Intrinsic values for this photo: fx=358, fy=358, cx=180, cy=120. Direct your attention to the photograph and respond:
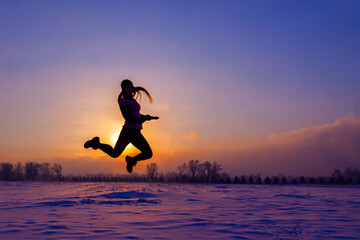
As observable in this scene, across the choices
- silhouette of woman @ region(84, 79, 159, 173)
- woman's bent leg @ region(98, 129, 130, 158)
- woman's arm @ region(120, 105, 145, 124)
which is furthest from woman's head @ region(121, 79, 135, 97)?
woman's bent leg @ region(98, 129, 130, 158)

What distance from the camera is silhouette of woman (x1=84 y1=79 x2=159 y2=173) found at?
5137mm

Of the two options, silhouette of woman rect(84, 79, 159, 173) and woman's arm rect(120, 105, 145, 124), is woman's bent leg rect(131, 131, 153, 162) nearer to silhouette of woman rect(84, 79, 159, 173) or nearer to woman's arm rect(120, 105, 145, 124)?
silhouette of woman rect(84, 79, 159, 173)

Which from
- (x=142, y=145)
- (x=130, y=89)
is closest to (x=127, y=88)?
(x=130, y=89)

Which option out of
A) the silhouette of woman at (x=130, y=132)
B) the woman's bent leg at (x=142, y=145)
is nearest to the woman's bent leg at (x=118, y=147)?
the silhouette of woman at (x=130, y=132)

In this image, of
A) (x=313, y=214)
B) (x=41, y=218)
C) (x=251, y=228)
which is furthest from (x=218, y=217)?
(x=41, y=218)

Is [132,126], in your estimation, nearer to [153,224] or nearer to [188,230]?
[188,230]

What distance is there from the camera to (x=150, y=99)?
506 cm

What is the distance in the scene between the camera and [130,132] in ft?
17.4

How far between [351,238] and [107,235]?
459 cm

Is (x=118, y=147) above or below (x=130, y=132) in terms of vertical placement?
below

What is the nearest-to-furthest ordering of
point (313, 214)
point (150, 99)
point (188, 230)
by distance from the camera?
point (150, 99)
point (188, 230)
point (313, 214)

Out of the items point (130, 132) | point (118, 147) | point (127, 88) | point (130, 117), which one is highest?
point (127, 88)

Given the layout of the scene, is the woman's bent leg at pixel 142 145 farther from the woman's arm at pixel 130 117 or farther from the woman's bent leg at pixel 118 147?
the woman's arm at pixel 130 117

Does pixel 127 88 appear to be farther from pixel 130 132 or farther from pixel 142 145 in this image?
pixel 142 145
